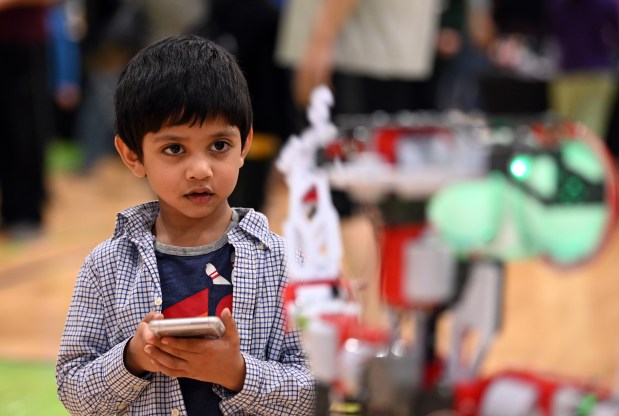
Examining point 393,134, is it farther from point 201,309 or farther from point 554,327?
point 554,327

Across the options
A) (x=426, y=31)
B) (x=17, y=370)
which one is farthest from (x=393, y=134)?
(x=17, y=370)

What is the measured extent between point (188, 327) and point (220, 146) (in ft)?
0.38

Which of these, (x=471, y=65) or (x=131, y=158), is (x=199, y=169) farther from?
(x=471, y=65)

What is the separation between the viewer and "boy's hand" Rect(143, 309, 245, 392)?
1.92 feet

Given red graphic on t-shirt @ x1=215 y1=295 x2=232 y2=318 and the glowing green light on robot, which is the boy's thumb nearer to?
red graphic on t-shirt @ x1=215 y1=295 x2=232 y2=318

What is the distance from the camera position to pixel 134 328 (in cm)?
63

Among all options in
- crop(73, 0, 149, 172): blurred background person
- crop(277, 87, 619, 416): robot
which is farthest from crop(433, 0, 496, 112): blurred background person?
crop(277, 87, 619, 416): robot

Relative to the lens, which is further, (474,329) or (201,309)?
(474,329)

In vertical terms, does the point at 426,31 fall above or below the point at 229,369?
above

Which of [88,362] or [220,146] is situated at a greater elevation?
[220,146]

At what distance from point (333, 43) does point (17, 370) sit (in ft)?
2.67

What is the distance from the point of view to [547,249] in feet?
2.90

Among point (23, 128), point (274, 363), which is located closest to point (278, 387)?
point (274, 363)

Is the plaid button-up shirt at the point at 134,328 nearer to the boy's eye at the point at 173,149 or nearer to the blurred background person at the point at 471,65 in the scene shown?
the boy's eye at the point at 173,149
